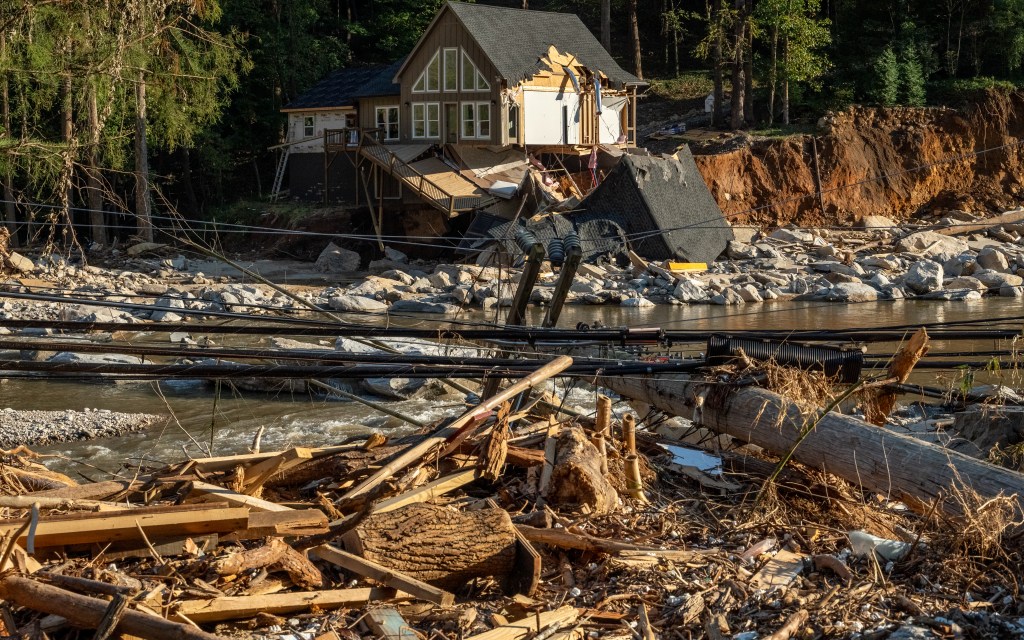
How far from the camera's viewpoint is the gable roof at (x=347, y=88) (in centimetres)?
4077

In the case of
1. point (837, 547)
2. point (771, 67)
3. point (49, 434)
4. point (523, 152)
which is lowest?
point (49, 434)

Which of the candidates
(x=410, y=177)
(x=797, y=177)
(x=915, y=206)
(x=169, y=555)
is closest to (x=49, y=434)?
(x=169, y=555)

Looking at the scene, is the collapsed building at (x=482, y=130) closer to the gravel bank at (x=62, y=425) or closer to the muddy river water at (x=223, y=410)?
the muddy river water at (x=223, y=410)

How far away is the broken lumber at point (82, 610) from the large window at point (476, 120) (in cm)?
3361

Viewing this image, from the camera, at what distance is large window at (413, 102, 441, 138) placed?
38781 millimetres

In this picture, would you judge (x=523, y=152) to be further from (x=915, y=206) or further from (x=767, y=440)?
(x=767, y=440)

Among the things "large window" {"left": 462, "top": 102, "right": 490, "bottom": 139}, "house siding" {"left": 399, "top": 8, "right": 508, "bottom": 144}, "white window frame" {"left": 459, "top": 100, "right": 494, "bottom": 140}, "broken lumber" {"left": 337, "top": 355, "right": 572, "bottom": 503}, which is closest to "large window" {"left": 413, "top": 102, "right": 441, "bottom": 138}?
"house siding" {"left": 399, "top": 8, "right": 508, "bottom": 144}

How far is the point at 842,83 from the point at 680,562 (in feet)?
130

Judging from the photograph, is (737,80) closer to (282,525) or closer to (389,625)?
(282,525)

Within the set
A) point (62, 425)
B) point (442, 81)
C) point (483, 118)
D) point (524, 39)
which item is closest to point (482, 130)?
Result: point (483, 118)

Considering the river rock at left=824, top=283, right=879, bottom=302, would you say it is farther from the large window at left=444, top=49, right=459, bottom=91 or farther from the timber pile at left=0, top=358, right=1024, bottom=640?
the timber pile at left=0, top=358, right=1024, bottom=640

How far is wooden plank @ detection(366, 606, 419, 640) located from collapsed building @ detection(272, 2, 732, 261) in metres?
28.8

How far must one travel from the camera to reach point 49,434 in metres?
15.1

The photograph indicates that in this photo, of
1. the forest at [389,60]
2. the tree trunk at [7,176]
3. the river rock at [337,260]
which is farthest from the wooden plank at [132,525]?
the river rock at [337,260]
